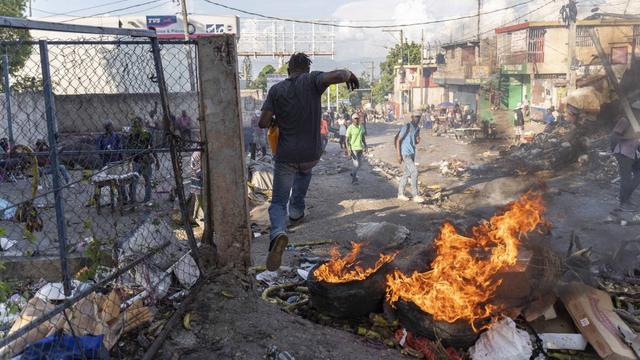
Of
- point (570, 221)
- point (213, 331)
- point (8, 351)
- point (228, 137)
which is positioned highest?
point (228, 137)

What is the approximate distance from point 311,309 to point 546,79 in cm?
3155

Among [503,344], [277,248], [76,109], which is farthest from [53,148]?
[76,109]

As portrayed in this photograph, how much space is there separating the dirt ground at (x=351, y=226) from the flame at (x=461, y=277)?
0.54 metres

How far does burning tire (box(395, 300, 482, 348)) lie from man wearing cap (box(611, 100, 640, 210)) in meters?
6.83

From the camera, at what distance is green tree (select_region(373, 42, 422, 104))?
58.8 metres

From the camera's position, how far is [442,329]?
4176mm

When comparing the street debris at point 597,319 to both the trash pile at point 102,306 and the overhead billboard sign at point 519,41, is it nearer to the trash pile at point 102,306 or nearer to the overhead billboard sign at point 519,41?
the trash pile at point 102,306

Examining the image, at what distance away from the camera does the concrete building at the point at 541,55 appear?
26.2m

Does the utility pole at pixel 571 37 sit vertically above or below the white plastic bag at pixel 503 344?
above

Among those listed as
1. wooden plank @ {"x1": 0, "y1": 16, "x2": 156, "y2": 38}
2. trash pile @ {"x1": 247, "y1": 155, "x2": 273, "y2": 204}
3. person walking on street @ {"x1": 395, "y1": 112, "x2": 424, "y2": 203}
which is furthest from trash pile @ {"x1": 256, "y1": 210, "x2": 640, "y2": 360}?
trash pile @ {"x1": 247, "y1": 155, "x2": 273, "y2": 204}

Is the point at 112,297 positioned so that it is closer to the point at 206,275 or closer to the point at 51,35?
the point at 206,275

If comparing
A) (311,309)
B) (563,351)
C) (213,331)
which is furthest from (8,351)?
(563,351)

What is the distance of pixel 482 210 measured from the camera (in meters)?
9.93

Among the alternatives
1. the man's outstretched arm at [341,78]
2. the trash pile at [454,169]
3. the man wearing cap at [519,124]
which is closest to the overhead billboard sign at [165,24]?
the man wearing cap at [519,124]
